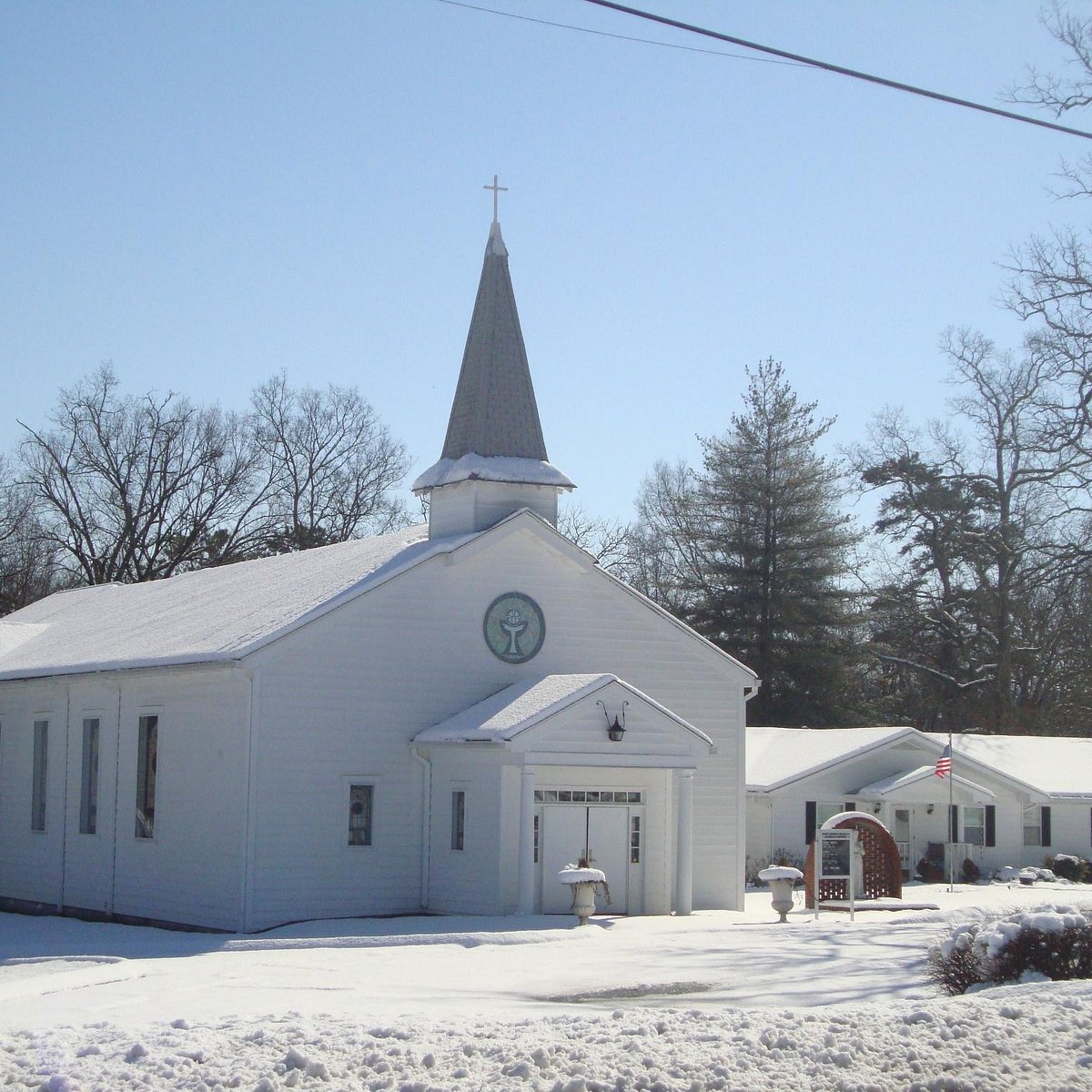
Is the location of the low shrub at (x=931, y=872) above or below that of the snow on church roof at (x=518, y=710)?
below

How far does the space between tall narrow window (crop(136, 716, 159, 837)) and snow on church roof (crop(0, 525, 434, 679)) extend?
49.8 inches

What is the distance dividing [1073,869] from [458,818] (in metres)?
22.1

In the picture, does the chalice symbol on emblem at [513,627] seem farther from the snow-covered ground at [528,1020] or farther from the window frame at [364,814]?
the snow-covered ground at [528,1020]

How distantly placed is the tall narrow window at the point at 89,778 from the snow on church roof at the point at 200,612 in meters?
1.31

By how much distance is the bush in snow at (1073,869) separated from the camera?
140 ft

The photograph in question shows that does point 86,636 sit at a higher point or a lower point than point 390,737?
higher

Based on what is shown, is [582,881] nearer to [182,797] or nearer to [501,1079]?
[182,797]

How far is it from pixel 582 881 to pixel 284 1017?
11.4 meters

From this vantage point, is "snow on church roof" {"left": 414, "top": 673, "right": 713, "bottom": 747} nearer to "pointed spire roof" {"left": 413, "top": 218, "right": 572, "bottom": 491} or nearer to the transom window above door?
the transom window above door

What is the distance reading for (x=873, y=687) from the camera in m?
61.4

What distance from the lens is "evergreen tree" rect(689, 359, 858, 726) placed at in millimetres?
56659

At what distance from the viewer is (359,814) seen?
2720cm

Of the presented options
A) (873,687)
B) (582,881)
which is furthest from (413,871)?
(873,687)

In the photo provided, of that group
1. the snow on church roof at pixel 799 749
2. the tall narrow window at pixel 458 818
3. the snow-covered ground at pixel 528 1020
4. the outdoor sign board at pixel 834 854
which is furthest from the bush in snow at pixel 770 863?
the snow-covered ground at pixel 528 1020
